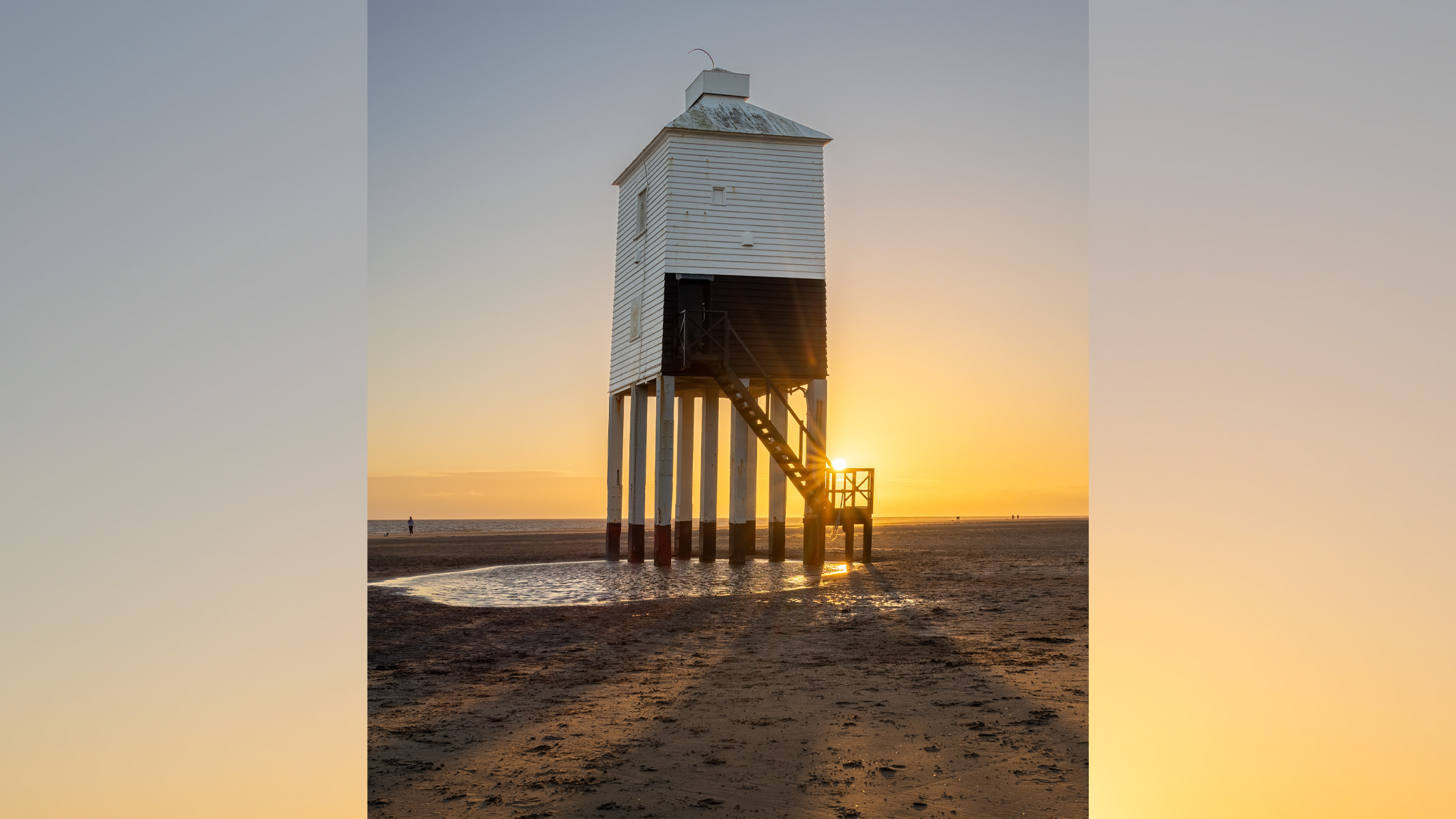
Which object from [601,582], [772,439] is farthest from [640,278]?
[601,582]

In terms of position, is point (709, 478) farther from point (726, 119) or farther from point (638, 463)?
point (726, 119)

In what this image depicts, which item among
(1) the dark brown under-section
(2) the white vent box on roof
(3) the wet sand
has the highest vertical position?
(2) the white vent box on roof

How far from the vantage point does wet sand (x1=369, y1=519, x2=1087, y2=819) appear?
5.88 m

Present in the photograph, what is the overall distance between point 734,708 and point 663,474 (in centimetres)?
1647

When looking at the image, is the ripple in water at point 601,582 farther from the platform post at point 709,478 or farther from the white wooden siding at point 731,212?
the white wooden siding at point 731,212

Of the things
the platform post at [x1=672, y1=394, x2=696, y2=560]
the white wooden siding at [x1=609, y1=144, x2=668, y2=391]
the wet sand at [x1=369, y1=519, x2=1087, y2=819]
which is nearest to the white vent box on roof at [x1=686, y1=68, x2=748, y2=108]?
the white wooden siding at [x1=609, y1=144, x2=668, y2=391]

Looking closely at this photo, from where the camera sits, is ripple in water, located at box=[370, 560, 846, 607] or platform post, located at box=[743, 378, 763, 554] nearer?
ripple in water, located at box=[370, 560, 846, 607]

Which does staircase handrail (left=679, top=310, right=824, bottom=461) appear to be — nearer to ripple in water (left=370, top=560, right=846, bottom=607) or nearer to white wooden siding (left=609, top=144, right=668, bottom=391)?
white wooden siding (left=609, top=144, right=668, bottom=391)

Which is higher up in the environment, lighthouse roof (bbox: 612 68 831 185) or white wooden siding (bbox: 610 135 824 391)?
lighthouse roof (bbox: 612 68 831 185)

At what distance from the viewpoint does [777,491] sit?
2489 centimetres

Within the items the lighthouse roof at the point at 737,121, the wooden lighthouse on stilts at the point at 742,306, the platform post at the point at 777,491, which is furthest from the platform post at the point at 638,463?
the lighthouse roof at the point at 737,121

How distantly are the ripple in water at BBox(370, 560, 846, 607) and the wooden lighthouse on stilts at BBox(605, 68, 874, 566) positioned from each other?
100cm

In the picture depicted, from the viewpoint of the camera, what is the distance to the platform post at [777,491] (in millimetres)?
24469
